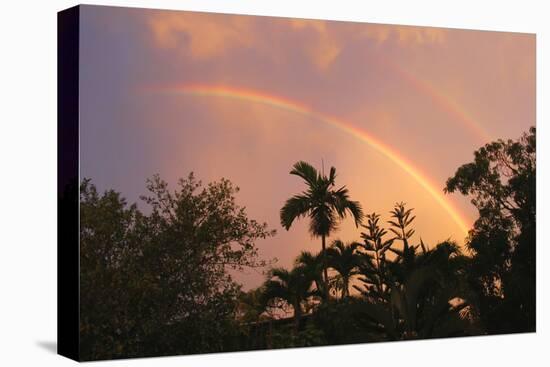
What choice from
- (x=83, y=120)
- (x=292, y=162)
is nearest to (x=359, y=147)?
(x=292, y=162)

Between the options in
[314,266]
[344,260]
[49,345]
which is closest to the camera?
[49,345]

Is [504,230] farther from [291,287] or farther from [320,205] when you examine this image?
[291,287]

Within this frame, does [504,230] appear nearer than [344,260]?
No

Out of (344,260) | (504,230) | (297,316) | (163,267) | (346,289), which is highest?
(504,230)

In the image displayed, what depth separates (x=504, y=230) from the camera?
1917 cm

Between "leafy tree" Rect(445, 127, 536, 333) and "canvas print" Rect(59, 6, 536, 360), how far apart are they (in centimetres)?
3

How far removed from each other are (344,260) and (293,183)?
1.28 m

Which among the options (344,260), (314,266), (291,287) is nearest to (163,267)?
(291,287)

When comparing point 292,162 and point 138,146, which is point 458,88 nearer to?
point 292,162

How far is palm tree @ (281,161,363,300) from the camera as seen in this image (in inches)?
696

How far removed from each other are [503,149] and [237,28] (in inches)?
169

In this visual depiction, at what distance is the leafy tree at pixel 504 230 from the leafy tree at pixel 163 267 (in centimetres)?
319

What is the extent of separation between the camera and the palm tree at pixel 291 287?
17531 mm


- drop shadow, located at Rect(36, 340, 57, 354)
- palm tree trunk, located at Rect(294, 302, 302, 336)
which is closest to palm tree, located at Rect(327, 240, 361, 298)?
palm tree trunk, located at Rect(294, 302, 302, 336)
